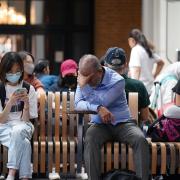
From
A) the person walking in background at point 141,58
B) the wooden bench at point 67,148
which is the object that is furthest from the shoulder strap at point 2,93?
the person walking in background at point 141,58

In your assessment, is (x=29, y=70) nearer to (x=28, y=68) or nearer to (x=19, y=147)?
(x=28, y=68)

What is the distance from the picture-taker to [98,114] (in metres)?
8.32

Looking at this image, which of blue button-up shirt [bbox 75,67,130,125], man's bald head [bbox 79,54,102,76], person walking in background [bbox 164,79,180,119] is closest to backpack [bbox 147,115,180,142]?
person walking in background [bbox 164,79,180,119]

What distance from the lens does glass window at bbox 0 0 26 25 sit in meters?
17.5

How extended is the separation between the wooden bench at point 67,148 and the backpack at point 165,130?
0.13m

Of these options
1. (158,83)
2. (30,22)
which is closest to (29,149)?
(158,83)

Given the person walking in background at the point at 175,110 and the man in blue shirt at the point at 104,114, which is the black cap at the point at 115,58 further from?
the person walking in background at the point at 175,110

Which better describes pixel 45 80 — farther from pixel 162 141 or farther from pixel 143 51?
pixel 162 141

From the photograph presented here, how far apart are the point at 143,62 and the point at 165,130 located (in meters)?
3.79

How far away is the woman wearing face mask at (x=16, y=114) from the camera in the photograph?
8.45 metres

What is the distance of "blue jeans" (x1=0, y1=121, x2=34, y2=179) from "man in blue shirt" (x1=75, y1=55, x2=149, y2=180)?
667 millimetres

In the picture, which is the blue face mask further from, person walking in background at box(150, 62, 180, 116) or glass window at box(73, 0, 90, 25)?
glass window at box(73, 0, 90, 25)

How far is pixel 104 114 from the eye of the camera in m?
8.22

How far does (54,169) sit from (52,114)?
671 mm
